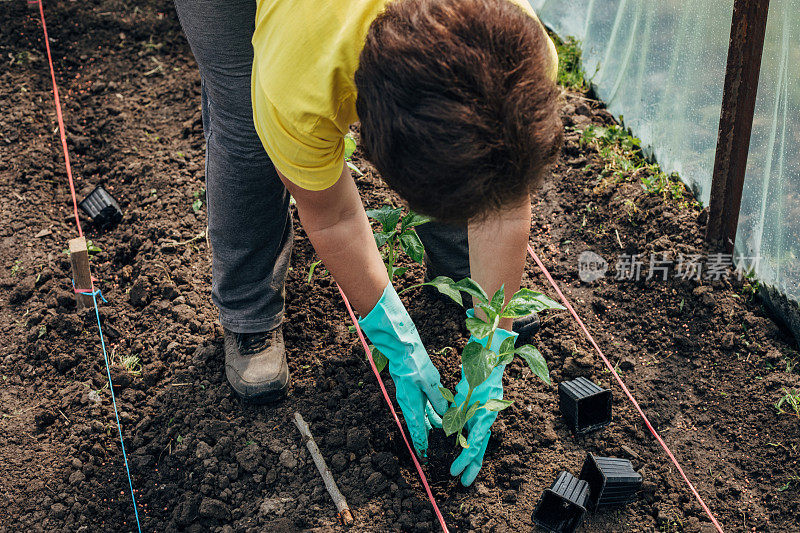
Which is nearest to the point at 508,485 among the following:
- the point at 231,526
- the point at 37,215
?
the point at 231,526

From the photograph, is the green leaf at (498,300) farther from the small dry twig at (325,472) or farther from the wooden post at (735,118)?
the wooden post at (735,118)

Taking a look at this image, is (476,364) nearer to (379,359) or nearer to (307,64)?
(379,359)

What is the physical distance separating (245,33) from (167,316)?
111 cm

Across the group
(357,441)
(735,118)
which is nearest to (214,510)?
(357,441)

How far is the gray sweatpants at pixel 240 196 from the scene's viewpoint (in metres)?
1.72

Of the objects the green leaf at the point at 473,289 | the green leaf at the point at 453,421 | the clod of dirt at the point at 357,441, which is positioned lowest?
the clod of dirt at the point at 357,441

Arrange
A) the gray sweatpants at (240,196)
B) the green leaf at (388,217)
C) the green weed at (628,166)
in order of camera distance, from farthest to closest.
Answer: the green weed at (628,166), the green leaf at (388,217), the gray sweatpants at (240,196)

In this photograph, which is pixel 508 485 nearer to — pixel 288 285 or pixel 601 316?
pixel 601 316

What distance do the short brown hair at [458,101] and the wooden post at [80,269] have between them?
4.85 feet

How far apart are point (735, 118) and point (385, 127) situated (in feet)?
5.13

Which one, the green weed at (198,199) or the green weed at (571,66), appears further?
the green weed at (571,66)

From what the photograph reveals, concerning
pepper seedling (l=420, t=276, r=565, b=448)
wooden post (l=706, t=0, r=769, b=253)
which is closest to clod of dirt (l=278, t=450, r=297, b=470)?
pepper seedling (l=420, t=276, r=565, b=448)

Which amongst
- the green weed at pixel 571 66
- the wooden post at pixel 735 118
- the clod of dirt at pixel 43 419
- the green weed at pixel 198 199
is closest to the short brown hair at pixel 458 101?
the wooden post at pixel 735 118

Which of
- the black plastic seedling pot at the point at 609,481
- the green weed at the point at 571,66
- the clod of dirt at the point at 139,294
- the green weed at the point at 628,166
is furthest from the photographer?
the green weed at the point at 571,66
